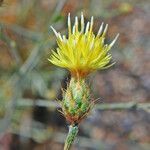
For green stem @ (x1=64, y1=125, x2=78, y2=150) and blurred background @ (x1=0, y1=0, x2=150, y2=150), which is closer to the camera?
green stem @ (x1=64, y1=125, x2=78, y2=150)

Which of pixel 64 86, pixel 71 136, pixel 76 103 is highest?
pixel 64 86

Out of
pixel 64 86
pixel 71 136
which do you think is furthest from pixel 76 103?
pixel 64 86

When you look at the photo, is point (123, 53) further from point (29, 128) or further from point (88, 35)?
point (88, 35)

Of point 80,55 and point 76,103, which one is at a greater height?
point 80,55

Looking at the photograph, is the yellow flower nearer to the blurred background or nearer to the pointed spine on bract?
the pointed spine on bract

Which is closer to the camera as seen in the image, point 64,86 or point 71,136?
point 71,136

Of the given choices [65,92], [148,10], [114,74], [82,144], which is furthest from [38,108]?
[65,92]

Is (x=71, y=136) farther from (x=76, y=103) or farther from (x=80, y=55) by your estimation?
(x=80, y=55)

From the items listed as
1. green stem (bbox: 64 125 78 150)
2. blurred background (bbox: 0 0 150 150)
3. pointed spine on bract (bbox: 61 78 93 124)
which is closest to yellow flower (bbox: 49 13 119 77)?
pointed spine on bract (bbox: 61 78 93 124)

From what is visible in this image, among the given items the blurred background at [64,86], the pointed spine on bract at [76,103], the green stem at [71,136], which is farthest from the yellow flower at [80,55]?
the blurred background at [64,86]

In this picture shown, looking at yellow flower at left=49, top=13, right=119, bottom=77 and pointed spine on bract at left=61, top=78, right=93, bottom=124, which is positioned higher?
yellow flower at left=49, top=13, right=119, bottom=77

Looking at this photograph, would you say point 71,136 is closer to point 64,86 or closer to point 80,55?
point 80,55
